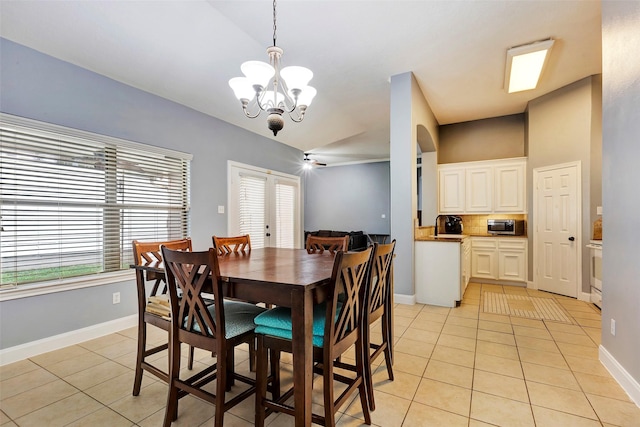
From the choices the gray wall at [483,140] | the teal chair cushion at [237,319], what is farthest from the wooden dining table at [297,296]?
the gray wall at [483,140]

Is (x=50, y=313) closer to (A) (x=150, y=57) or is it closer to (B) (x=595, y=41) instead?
(A) (x=150, y=57)

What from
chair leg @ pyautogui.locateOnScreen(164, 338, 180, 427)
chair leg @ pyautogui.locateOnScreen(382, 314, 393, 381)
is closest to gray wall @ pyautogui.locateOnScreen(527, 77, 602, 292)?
chair leg @ pyautogui.locateOnScreen(382, 314, 393, 381)

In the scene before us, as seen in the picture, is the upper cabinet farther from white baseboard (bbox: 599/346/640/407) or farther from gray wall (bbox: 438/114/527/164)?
white baseboard (bbox: 599/346/640/407)

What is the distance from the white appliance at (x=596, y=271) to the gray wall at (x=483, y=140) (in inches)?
80.2

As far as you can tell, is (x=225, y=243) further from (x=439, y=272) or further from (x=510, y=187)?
(x=510, y=187)

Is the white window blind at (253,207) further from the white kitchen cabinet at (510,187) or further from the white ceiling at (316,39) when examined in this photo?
the white kitchen cabinet at (510,187)

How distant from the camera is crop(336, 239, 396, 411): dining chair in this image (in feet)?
5.89

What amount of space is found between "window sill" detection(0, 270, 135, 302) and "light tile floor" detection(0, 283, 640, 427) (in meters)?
0.53

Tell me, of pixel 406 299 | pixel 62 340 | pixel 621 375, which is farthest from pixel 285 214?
pixel 621 375

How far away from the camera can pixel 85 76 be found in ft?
9.55

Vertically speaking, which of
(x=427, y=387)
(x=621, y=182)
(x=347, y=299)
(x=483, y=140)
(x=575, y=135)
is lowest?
(x=427, y=387)

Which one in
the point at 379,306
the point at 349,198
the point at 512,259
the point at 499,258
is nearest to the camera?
the point at 379,306

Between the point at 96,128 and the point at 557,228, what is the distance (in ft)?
19.9

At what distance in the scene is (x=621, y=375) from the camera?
201 cm
